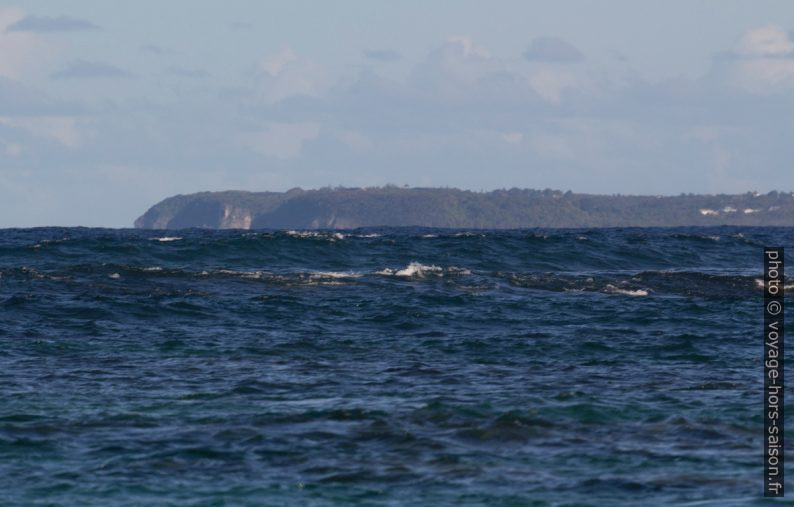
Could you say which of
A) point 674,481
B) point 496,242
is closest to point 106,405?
point 674,481

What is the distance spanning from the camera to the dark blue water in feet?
53.8

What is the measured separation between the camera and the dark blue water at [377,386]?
16391mm

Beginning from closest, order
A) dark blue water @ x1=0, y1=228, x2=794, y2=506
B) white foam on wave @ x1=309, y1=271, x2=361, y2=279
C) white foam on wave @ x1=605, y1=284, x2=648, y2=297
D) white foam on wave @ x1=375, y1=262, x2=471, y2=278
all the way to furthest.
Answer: dark blue water @ x1=0, y1=228, x2=794, y2=506, white foam on wave @ x1=605, y1=284, x2=648, y2=297, white foam on wave @ x1=309, y1=271, x2=361, y2=279, white foam on wave @ x1=375, y1=262, x2=471, y2=278

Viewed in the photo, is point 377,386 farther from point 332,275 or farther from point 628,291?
point 332,275

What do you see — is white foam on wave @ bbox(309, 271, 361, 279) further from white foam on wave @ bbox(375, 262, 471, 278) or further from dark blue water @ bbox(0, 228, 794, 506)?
white foam on wave @ bbox(375, 262, 471, 278)

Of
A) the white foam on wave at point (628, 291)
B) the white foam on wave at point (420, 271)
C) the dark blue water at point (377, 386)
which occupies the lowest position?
the dark blue water at point (377, 386)

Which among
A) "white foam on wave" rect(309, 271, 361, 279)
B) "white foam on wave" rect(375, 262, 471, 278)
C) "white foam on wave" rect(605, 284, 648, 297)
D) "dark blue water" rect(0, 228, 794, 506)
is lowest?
"dark blue water" rect(0, 228, 794, 506)

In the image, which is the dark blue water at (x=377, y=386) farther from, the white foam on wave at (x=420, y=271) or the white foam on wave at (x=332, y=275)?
the white foam on wave at (x=420, y=271)

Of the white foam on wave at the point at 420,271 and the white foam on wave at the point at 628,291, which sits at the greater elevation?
the white foam on wave at the point at 420,271

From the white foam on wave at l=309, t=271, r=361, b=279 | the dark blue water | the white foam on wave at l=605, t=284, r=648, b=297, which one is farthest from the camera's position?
the white foam on wave at l=309, t=271, r=361, b=279

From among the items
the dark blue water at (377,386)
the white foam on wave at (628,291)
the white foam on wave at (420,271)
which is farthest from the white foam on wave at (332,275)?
the white foam on wave at (628,291)

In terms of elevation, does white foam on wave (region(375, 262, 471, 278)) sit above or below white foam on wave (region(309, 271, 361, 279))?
above

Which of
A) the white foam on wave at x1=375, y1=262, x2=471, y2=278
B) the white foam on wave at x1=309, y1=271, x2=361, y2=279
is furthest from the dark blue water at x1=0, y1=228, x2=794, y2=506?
the white foam on wave at x1=375, y1=262, x2=471, y2=278

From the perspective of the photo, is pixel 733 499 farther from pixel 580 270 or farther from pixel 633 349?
pixel 580 270
